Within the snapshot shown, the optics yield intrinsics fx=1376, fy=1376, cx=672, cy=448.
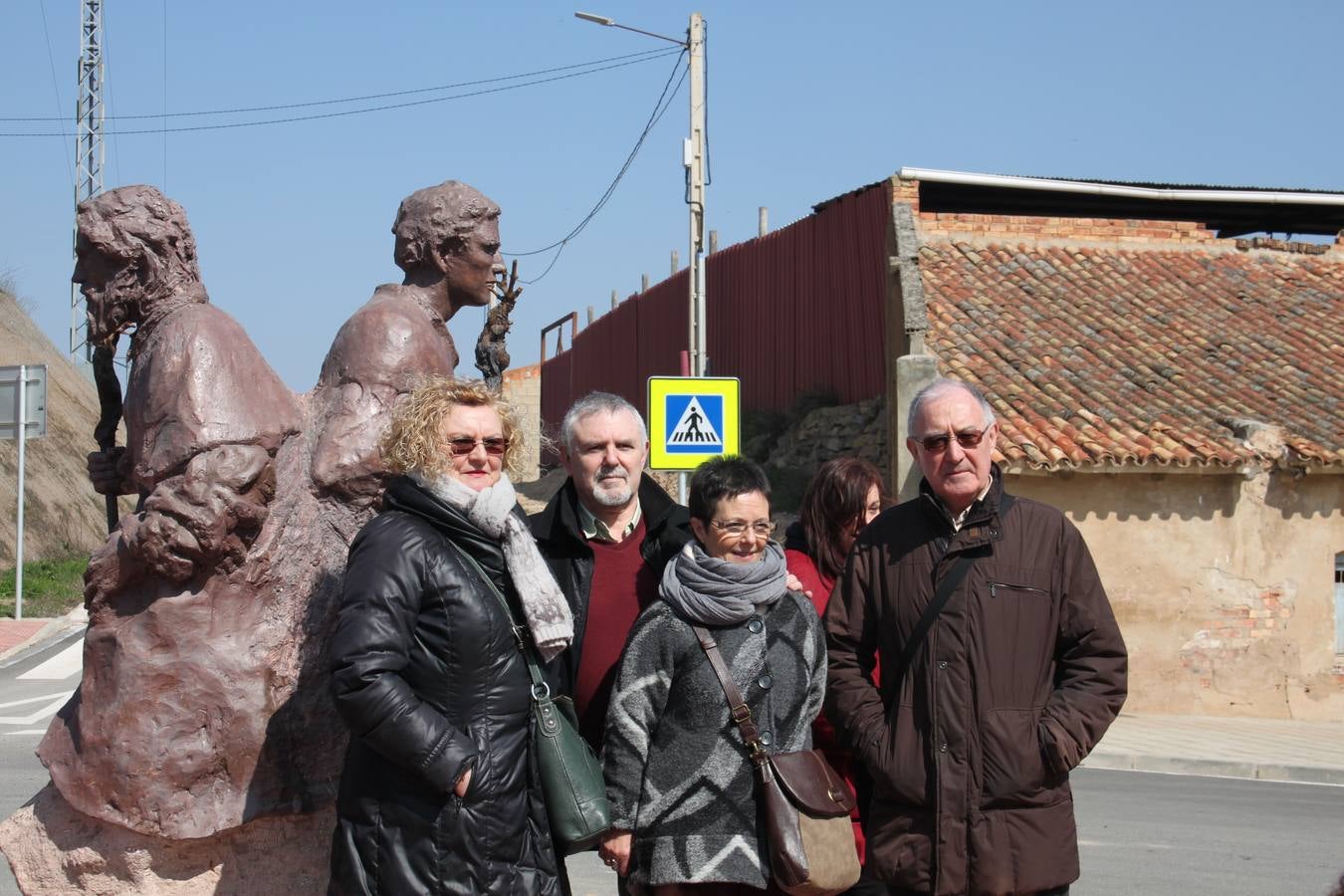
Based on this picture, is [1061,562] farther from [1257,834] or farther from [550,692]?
[1257,834]

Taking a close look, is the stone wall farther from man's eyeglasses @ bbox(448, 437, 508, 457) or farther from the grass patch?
the grass patch

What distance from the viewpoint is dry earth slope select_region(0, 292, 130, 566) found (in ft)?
80.6

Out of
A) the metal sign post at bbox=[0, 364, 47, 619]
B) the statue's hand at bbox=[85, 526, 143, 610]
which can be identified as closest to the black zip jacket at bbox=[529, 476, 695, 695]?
the statue's hand at bbox=[85, 526, 143, 610]

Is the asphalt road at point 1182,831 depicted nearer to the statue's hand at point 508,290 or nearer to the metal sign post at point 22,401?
the statue's hand at point 508,290

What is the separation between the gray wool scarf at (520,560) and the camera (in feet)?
10.3

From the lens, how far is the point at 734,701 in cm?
329

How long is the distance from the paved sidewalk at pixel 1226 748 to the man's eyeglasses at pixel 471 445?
8.28 m

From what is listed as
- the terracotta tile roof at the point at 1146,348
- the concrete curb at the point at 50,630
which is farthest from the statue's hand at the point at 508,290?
the concrete curb at the point at 50,630

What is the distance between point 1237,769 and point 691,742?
827 centimetres

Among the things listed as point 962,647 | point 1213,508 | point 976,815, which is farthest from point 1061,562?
point 1213,508

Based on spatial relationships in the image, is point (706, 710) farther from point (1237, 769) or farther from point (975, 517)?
point (1237, 769)

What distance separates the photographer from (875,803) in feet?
11.1

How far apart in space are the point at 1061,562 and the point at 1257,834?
533 cm

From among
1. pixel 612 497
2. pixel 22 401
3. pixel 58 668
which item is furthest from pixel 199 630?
pixel 22 401
